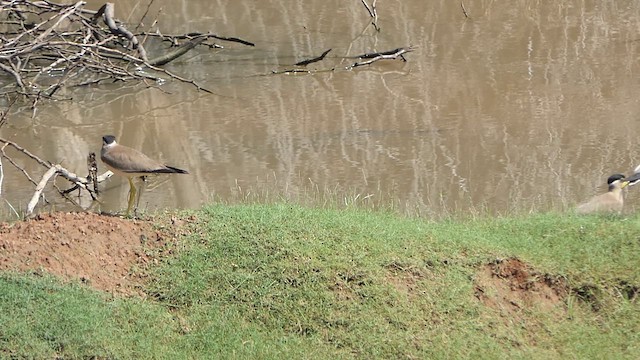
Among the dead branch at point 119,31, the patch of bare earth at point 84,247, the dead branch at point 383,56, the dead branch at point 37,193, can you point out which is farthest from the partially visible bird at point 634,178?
the dead branch at point 119,31

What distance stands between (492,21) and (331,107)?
4379 millimetres

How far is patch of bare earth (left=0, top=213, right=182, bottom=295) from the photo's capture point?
219 inches

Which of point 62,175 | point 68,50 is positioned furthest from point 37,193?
point 68,50

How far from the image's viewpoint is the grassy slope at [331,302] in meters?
5.13

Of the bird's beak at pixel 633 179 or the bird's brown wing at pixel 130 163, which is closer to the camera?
the bird's brown wing at pixel 130 163

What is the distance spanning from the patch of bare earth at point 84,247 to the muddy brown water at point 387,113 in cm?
218

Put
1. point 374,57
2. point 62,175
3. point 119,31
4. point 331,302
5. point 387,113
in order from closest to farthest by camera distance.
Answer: point 331,302, point 62,175, point 119,31, point 387,113, point 374,57

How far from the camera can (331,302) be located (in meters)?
5.40

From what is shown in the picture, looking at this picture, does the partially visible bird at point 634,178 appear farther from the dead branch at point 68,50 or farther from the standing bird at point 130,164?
the dead branch at point 68,50

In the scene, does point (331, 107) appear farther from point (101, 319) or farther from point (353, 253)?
point (101, 319)

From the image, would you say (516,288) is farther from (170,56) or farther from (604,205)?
(170,56)

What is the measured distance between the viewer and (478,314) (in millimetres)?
5426

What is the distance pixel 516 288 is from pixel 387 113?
5.31 m

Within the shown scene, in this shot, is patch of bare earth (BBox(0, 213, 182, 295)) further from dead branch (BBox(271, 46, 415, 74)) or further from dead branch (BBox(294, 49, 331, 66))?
dead branch (BBox(271, 46, 415, 74))
